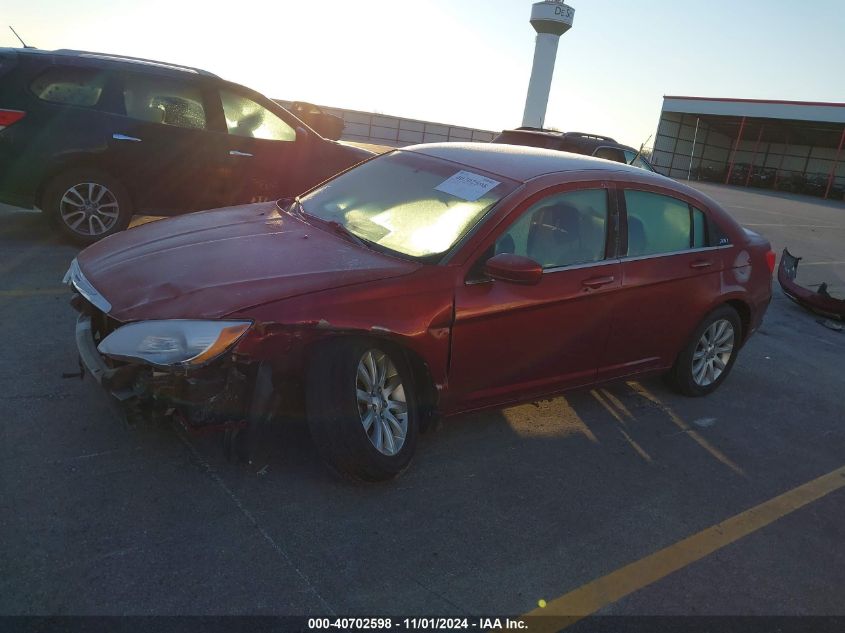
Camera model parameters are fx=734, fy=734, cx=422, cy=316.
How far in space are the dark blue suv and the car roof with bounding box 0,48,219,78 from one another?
13mm

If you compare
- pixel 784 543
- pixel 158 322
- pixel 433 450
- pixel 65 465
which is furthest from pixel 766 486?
pixel 65 465

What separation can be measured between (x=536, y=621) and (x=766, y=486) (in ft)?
6.62

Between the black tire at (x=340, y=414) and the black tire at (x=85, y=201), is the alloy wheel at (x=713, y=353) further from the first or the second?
the black tire at (x=85, y=201)

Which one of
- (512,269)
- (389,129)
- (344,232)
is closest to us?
(512,269)

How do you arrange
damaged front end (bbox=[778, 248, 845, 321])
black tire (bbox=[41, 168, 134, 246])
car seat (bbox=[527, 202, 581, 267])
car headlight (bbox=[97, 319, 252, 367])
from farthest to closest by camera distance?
damaged front end (bbox=[778, 248, 845, 321]), black tire (bbox=[41, 168, 134, 246]), car seat (bbox=[527, 202, 581, 267]), car headlight (bbox=[97, 319, 252, 367])

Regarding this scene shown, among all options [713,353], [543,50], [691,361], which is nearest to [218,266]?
[691,361]

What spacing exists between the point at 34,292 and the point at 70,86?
2337mm

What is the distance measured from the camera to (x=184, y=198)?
7.43 m

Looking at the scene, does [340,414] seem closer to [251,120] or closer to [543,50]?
[251,120]

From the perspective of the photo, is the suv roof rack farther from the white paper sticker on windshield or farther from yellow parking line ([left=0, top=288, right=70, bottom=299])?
the white paper sticker on windshield

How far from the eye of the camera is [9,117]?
6.55 metres

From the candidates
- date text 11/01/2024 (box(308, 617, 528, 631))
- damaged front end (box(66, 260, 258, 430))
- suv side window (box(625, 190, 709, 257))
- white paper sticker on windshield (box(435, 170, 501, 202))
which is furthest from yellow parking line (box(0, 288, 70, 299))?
suv side window (box(625, 190, 709, 257))

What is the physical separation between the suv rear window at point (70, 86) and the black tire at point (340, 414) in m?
5.02

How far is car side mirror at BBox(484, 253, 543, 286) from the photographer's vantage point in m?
3.63
